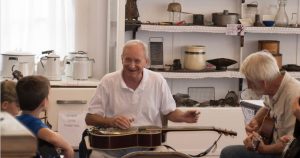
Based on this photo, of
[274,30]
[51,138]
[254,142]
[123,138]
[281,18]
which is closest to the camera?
[51,138]

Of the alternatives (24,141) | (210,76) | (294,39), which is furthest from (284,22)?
(24,141)

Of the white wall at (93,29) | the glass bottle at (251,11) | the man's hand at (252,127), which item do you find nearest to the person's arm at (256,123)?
the man's hand at (252,127)

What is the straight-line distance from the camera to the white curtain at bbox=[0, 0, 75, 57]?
4680mm

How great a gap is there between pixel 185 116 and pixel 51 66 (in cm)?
180

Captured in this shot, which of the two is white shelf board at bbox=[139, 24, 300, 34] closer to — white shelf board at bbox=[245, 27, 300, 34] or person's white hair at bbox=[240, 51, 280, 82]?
white shelf board at bbox=[245, 27, 300, 34]

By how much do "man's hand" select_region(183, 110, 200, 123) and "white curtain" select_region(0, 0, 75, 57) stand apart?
7.01ft

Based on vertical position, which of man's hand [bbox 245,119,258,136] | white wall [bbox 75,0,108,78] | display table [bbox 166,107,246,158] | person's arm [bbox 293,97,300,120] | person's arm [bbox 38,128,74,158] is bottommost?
display table [bbox 166,107,246,158]

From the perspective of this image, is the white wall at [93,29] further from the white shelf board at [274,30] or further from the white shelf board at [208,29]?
the white shelf board at [274,30]

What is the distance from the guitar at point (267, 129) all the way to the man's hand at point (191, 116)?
41 cm

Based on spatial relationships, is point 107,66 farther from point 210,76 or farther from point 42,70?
point 210,76

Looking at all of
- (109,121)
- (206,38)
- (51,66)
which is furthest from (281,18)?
(109,121)

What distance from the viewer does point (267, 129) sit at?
2721 mm

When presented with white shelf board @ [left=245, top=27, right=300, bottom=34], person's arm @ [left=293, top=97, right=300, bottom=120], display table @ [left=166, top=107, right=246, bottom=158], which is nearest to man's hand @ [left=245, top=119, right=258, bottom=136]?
person's arm @ [left=293, top=97, right=300, bottom=120]

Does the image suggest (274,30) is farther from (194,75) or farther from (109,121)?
(109,121)
